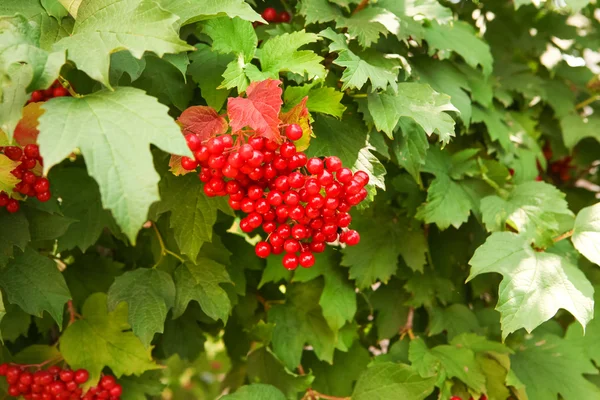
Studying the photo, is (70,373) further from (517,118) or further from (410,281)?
(517,118)

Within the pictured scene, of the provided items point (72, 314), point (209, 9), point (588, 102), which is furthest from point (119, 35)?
point (588, 102)

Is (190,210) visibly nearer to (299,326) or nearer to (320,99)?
(320,99)

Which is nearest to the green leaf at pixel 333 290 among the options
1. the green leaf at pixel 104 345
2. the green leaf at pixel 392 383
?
the green leaf at pixel 392 383

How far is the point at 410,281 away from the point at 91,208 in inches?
35.7

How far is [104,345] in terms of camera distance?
1.38m

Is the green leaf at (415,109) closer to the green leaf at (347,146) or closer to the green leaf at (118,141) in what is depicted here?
the green leaf at (347,146)

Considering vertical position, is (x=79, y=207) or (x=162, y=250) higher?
(x=79, y=207)

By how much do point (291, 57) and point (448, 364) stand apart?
2.89ft

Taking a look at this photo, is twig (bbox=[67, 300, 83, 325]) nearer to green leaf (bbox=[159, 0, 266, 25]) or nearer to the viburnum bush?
the viburnum bush

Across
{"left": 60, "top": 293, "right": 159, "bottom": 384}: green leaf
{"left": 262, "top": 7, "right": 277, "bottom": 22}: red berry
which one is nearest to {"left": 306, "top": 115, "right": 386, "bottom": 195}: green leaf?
{"left": 262, "top": 7, "right": 277, "bottom": 22}: red berry

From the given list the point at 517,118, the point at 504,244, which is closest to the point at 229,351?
the point at 504,244

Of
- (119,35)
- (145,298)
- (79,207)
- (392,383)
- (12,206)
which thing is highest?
(119,35)

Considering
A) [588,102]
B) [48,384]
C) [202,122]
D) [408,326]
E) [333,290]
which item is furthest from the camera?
[588,102]

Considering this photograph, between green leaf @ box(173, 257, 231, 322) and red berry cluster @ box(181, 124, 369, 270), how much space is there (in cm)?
32
